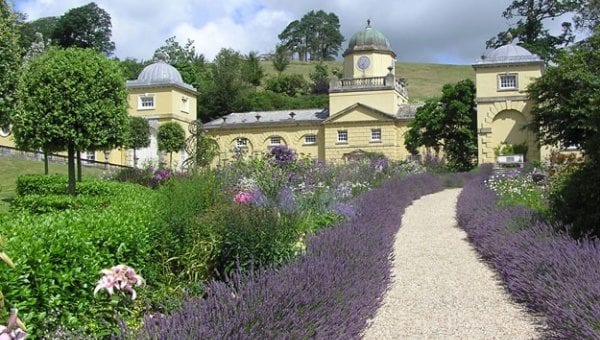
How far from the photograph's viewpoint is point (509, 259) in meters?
7.76

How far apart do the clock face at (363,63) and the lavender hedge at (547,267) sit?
3827 centimetres

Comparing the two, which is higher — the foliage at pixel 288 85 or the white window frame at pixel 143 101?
the foliage at pixel 288 85

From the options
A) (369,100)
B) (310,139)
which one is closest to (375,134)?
(369,100)

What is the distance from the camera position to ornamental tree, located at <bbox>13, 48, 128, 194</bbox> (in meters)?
14.3

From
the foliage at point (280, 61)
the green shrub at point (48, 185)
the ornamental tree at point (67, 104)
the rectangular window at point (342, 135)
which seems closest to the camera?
the ornamental tree at point (67, 104)

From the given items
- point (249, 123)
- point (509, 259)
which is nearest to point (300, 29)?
point (249, 123)

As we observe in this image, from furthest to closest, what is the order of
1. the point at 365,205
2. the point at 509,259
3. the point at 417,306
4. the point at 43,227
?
the point at 365,205 < the point at 509,259 < the point at 417,306 < the point at 43,227

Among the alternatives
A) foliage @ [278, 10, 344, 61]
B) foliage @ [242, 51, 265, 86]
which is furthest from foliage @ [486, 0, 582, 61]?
foliage @ [278, 10, 344, 61]

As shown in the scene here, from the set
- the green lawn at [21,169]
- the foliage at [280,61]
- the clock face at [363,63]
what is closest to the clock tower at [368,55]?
the clock face at [363,63]

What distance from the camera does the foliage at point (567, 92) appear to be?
25.7m

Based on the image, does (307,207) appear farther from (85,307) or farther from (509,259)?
(85,307)

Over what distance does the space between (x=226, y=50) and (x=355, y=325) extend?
61.7m

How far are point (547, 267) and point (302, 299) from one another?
3158 millimetres

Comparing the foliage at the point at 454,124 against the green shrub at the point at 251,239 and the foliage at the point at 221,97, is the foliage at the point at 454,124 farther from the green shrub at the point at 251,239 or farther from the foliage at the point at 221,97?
the green shrub at the point at 251,239
